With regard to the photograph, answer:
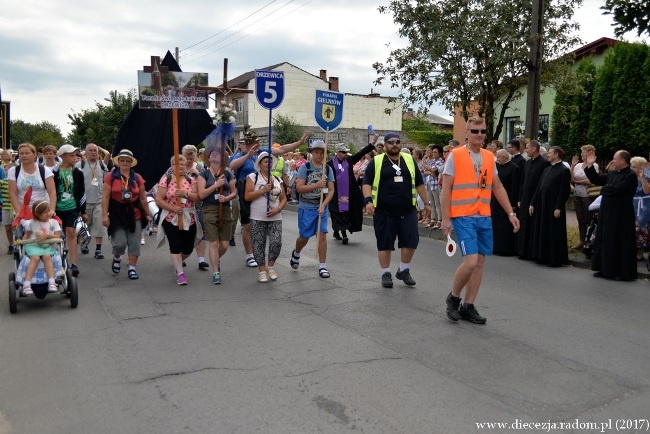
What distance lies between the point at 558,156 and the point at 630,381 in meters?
6.49

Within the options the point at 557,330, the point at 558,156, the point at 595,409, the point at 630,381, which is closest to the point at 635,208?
the point at 558,156

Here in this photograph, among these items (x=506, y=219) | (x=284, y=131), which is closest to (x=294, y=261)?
(x=506, y=219)

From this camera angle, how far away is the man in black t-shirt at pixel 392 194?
841 cm

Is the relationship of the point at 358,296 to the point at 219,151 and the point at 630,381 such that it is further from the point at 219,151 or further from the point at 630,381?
the point at 630,381

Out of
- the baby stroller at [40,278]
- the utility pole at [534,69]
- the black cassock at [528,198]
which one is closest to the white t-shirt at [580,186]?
the black cassock at [528,198]

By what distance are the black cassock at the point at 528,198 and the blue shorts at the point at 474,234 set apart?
194 inches

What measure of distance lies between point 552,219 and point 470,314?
4773 mm

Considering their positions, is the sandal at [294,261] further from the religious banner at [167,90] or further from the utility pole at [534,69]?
the utility pole at [534,69]

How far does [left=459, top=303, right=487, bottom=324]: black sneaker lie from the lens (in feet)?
22.2

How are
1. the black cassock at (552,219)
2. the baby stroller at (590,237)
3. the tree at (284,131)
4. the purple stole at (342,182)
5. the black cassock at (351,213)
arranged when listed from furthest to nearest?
1. the tree at (284,131)
2. the black cassock at (351,213)
3. the purple stole at (342,182)
4. the baby stroller at (590,237)
5. the black cassock at (552,219)

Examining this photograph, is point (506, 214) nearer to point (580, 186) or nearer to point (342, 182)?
point (580, 186)

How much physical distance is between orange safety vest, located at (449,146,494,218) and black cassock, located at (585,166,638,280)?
12.5 ft

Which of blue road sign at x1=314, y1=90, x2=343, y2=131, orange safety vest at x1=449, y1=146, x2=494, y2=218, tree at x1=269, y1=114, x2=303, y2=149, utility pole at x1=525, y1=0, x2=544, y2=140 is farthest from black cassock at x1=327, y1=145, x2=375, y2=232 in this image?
tree at x1=269, y1=114, x2=303, y2=149

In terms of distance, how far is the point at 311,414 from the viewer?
4.47 metres
